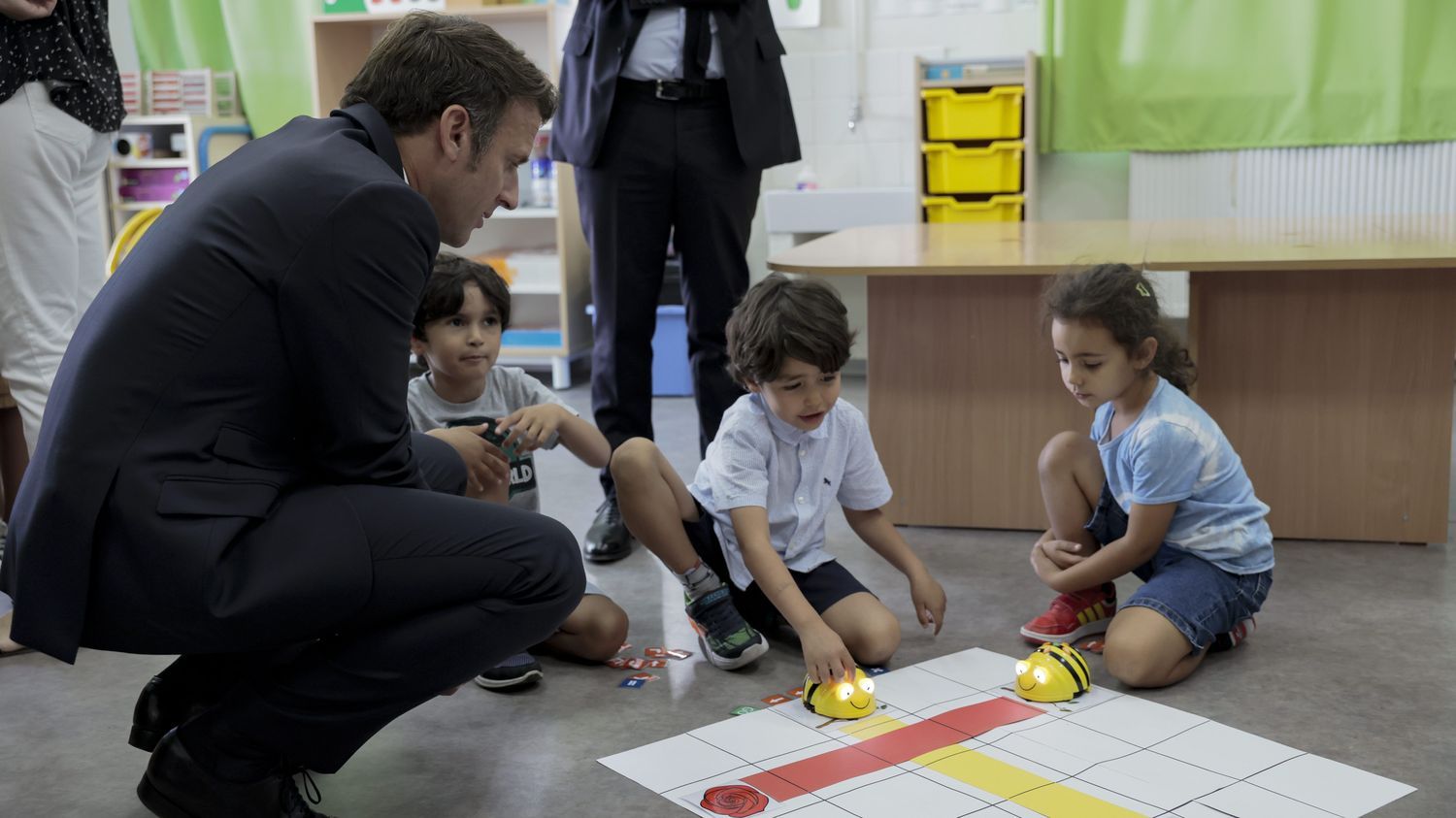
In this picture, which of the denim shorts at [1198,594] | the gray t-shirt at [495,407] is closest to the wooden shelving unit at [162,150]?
the gray t-shirt at [495,407]

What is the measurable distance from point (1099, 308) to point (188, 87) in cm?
404

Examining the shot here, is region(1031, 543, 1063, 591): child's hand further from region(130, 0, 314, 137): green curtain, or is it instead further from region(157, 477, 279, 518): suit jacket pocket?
region(130, 0, 314, 137): green curtain

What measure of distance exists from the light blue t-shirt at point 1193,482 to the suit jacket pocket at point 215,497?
1.19 m

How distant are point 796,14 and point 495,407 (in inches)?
113

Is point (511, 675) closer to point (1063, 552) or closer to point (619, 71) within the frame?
point (1063, 552)

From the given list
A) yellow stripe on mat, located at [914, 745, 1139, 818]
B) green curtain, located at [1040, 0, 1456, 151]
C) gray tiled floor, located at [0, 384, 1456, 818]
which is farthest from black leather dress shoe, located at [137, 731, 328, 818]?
green curtain, located at [1040, 0, 1456, 151]

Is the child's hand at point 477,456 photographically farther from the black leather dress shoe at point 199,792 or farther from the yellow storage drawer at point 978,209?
the yellow storage drawer at point 978,209

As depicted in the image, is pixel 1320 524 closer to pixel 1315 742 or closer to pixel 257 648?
pixel 1315 742

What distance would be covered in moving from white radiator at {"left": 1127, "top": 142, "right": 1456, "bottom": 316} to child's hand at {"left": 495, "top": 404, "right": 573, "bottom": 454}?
8.21ft

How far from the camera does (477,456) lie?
5.76ft

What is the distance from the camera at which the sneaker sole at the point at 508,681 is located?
1.82m

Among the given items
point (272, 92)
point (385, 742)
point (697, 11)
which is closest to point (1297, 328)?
point (697, 11)

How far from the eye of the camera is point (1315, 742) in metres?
1.58

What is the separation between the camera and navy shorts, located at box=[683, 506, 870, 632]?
1936 mm
